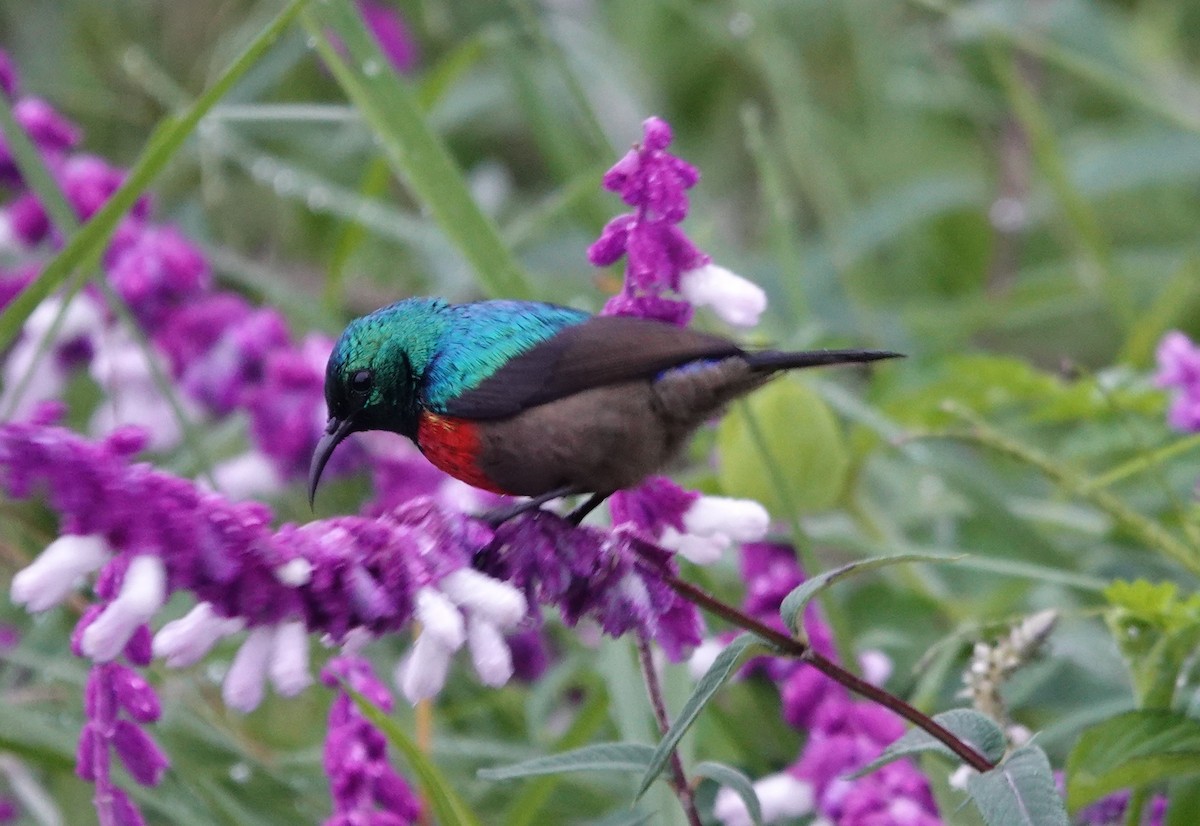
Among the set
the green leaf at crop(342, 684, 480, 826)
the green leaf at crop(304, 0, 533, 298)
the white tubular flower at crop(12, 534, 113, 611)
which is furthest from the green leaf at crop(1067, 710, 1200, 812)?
the green leaf at crop(304, 0, 533, 298)

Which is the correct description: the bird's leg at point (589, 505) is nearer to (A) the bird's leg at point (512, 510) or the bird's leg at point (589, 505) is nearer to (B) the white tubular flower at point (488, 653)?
(A) the bird's leg at point (512, 510)

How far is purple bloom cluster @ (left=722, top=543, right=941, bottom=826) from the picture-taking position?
3.45 feet

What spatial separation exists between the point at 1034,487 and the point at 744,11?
77cm

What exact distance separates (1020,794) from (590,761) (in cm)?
25

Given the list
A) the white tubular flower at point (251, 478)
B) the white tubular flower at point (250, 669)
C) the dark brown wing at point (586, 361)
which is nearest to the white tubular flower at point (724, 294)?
the dark brown wing at point (586, 361)

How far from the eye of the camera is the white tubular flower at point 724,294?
1041 mm

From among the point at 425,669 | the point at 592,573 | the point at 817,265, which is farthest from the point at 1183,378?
the point at 817,265

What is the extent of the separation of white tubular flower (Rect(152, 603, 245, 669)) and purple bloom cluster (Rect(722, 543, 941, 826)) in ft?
1.42

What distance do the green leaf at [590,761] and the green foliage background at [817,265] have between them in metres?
0.23

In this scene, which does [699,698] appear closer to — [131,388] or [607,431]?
[607,431]

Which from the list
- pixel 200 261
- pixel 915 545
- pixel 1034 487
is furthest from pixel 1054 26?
pixel 200 261

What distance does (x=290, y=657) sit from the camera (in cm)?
83

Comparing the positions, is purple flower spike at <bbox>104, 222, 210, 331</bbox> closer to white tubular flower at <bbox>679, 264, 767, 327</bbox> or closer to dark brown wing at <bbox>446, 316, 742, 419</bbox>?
dark brown wing at <bbox>446, 316, 742, 419</bbox>

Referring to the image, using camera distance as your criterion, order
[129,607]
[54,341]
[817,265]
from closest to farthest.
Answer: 1. [129,607]
2. [54,341]
3. [817,265]
